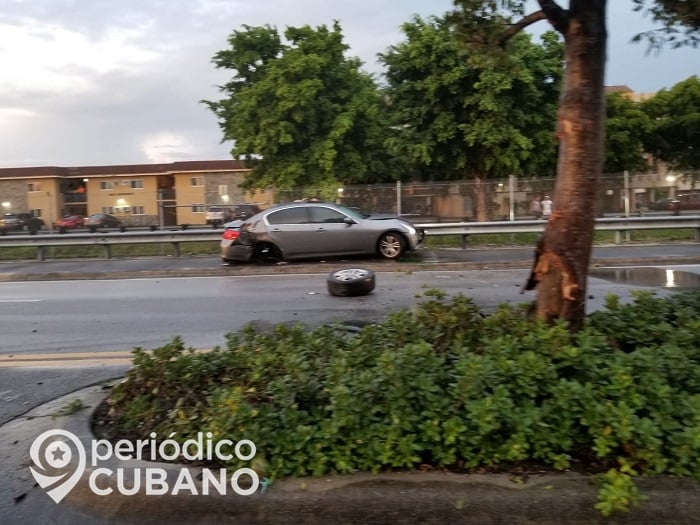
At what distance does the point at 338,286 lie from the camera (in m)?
10.5

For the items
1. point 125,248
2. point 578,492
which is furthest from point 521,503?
point 125,248

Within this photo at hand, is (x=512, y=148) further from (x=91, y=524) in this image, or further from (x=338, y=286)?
(x=91, y=524)

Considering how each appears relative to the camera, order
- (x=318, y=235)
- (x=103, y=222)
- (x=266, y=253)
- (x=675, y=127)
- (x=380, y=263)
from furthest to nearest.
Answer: (x=675, y=127), (x=103, y=222), (x=266, y=253), (x=318, y=235), (x=380, y=263)

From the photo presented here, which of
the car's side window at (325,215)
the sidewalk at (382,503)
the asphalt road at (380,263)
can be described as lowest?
the sidewalk at (382,503)

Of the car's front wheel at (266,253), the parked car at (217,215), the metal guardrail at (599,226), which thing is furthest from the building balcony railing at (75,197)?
the metal guardrail at (599,226)

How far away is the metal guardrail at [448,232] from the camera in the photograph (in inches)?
676

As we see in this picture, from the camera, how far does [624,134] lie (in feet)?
116

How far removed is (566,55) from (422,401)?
273 centimetres

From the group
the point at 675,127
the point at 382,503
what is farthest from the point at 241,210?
the point at 675,127

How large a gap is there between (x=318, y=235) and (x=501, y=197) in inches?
340

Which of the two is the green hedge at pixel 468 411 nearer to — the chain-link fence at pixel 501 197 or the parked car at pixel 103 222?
the chain-link fence at pixel 501 197

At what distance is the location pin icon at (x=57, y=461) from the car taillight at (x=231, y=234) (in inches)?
457

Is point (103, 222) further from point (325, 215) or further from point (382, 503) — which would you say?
point (382, 503)

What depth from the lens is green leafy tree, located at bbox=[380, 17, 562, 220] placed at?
87.5 ft
